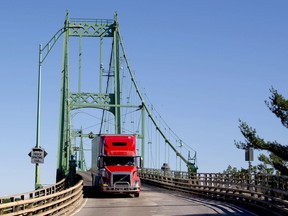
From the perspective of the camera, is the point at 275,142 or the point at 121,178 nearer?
the point at 121,178

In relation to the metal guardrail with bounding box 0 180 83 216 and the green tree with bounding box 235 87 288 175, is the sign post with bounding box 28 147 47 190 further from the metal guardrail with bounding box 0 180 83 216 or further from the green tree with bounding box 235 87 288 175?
the green tree with bounding box 235 87 288 175

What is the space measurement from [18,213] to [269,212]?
10.9 m

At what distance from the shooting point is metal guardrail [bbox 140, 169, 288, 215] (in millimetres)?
23945

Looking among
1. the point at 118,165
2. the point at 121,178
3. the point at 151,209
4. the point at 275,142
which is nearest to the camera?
the point at 151,209

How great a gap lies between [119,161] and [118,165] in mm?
286

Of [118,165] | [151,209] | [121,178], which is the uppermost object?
[118,165]

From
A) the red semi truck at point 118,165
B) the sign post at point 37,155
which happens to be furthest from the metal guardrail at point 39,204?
the red semi truck at point 118,165

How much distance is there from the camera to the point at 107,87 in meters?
91.3

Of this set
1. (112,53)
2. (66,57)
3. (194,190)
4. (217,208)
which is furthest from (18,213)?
(112,53)

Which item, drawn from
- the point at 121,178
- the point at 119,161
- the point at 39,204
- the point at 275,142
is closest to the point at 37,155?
the point at 121,178

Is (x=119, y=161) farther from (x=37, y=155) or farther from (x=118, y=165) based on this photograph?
(x=37, y=155)

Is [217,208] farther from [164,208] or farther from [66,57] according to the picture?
[66,57]

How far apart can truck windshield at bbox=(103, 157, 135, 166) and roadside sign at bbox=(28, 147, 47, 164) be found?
7071 mm

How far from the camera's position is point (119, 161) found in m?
37.7
